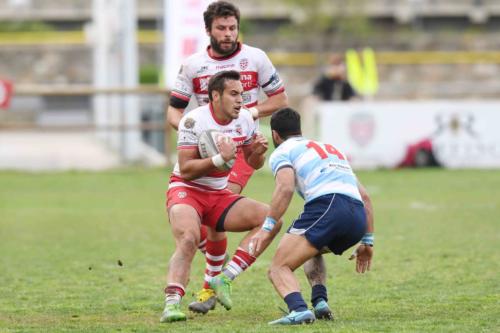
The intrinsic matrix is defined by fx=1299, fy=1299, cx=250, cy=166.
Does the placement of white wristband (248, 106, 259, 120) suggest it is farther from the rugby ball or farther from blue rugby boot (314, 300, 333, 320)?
blue rugby boot (314, 300, 333, 320)

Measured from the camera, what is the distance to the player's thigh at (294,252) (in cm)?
856

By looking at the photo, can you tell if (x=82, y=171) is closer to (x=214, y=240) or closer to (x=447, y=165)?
(x=447, y=165)

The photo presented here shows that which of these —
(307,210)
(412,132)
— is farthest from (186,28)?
(307,210)

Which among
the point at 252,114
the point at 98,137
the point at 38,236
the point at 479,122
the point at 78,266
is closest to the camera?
the point at 252,114

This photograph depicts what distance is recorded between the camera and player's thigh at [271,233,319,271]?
8.56m

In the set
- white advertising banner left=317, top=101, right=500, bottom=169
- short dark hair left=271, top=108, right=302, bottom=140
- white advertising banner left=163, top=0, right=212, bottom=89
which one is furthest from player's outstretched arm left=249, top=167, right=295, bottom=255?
white advertising banner left=317, top=101, right=500, bottom=169

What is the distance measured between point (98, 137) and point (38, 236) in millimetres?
14799

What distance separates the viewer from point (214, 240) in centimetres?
997

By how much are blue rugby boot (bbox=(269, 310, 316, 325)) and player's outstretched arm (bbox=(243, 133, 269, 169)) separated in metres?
1.42

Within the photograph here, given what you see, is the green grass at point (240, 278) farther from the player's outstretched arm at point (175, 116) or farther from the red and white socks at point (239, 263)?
the player's outstretched arm at point (175, 116)

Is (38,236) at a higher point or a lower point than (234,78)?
lower

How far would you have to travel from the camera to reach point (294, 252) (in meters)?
8.57

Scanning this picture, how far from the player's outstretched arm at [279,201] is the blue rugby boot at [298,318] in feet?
1.70

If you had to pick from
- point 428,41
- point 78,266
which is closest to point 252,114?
point 78,266
